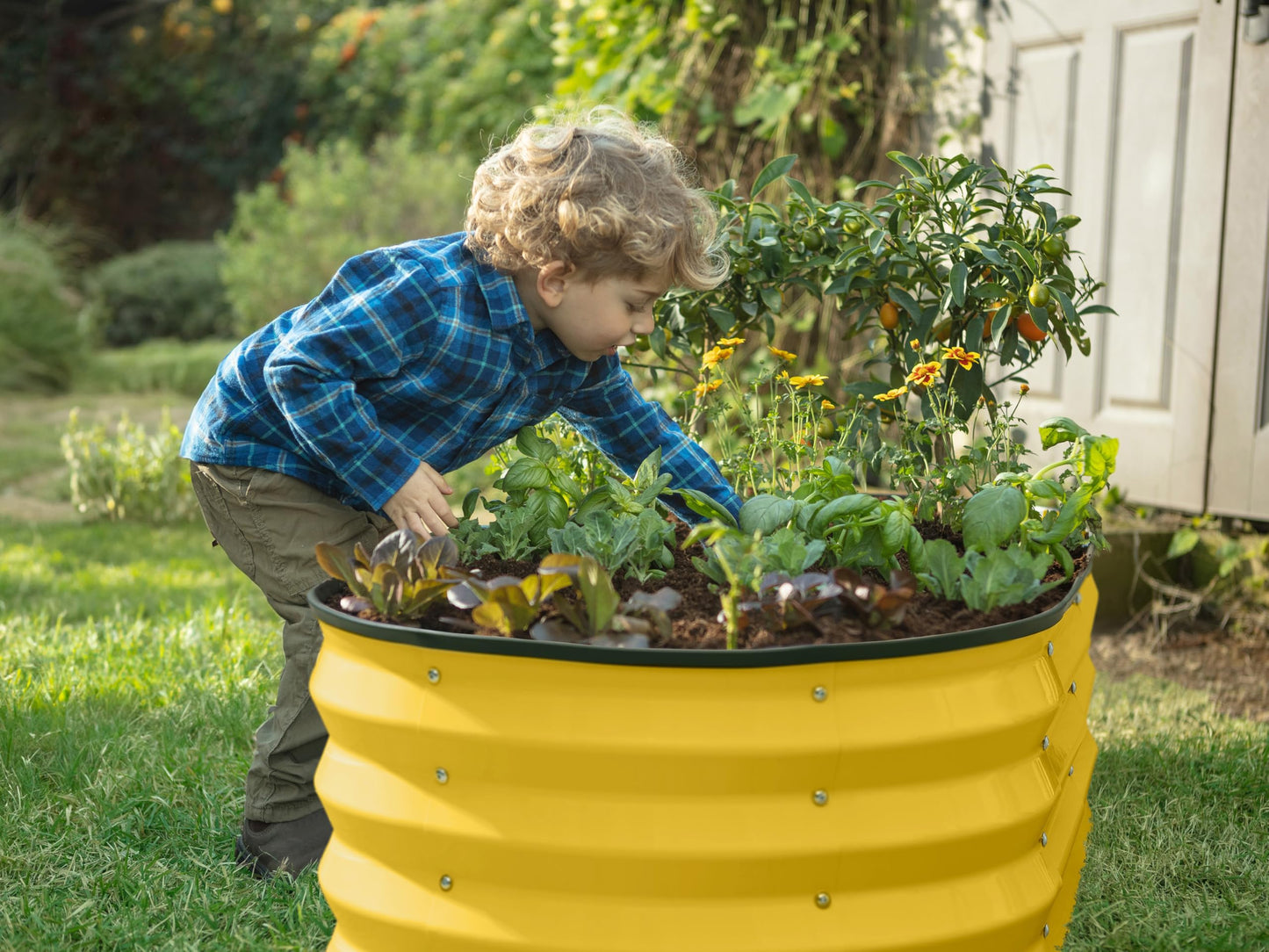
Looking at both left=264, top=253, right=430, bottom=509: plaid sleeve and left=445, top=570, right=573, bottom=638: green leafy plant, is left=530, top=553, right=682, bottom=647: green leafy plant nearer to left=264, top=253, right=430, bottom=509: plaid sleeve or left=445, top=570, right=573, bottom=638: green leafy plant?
left=445, top=570, right=573, bottom=638: green leafy plant

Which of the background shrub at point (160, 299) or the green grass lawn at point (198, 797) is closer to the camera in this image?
the green grass lawn at point (198, 797)

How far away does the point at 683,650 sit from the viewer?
121 centimetres

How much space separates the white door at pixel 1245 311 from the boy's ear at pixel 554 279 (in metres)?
2.23

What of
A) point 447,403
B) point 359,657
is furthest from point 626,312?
point 359,657

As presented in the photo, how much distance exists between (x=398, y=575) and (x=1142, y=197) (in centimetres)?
289

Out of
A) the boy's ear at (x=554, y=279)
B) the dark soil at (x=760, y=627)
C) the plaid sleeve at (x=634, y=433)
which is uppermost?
the boy's ear at (x=554, y=279)

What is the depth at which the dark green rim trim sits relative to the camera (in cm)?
120

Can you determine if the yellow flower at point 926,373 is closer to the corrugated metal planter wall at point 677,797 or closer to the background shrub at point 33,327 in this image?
the corrugated metal planter wall at point 677,797

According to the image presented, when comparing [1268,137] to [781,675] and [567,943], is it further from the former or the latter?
[567,943]

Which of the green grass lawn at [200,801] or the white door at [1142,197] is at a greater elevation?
the white door at [1142,197]

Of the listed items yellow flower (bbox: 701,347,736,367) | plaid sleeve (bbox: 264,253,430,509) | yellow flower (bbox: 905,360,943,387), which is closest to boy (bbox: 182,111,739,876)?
plaid sleeve (bbox: 264,253,430,509)

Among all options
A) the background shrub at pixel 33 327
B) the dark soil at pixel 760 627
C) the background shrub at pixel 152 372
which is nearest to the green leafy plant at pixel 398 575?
the dark soil at pixel 760 627

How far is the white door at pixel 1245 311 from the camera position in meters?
3.12

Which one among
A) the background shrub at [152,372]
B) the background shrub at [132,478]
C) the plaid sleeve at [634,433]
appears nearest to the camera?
the plaid sleeve at [634,433]
